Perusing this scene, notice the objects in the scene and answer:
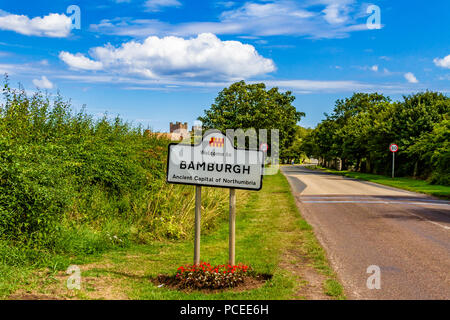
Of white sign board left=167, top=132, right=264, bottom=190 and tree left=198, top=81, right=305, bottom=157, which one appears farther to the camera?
tree left=198, top=81, right=305, bottom=157

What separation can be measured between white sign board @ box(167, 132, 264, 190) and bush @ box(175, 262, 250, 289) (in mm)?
1227

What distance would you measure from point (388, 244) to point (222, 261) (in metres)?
3.97

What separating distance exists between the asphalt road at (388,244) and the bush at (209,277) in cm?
157

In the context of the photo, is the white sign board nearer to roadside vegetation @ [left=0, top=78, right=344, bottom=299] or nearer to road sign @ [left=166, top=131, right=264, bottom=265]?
road sign @ [left=166, top=131, right=264, bottom=265]

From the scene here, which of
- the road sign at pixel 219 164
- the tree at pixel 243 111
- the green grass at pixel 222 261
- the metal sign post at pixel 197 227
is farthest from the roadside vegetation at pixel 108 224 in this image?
the tree at pixel 243 111

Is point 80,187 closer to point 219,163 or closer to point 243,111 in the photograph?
point 219,163

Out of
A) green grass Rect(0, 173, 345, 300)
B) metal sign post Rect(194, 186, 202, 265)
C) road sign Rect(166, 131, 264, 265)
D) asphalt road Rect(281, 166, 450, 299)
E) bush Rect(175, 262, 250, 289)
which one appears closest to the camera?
green grass Rect(0, 173, 345, 300)

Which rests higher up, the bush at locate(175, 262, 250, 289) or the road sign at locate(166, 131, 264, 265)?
the road sign at locate(166, 131, 264, 265)

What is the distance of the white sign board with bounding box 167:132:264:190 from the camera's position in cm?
636

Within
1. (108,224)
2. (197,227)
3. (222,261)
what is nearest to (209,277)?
(197,227)

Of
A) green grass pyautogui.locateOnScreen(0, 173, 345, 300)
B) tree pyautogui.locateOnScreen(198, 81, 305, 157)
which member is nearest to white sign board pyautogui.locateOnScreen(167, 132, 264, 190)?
green grass pyautogui.locateOnScreen(0, 173, 345, 300)
